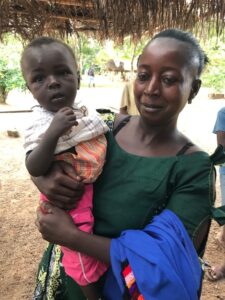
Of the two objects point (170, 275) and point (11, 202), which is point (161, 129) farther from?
point (11, 202)

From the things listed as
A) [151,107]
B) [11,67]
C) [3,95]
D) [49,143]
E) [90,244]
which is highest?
[151,107]

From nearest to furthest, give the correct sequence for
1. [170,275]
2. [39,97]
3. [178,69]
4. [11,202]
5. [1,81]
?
1. [170,275]
2. [178,69]
3. [39,97]
4. [11,202]
5. [1,81]

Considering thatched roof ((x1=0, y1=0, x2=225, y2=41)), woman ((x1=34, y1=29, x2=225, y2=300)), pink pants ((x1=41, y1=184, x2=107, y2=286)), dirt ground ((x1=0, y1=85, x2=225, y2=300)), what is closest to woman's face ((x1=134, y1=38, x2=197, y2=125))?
woman ((x1=34, y1=29, x2=225, y2=300))

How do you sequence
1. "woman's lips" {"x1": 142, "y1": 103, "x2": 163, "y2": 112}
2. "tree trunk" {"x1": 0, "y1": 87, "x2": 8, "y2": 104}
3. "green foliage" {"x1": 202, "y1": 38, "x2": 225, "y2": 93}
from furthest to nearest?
1. "green foliage" {"x1": 202, "y1": 38, "x2": 225, "y2": 93}
2. "tree trunk" {"x1": 0, "y1": 87, "x2": 8, "y2": 104}
3. "woman's lips" {"x1": 142, "y1": 103, "x2": 163, "y2": 112}

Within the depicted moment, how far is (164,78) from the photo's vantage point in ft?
3.26

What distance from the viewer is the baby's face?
119cm

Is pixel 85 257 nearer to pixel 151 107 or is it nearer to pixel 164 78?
pixel 151 107

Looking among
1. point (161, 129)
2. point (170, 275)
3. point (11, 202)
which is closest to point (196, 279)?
point (170, 275)

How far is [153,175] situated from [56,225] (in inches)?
14.7

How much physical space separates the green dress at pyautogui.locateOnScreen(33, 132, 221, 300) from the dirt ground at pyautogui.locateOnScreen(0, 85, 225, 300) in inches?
85.8

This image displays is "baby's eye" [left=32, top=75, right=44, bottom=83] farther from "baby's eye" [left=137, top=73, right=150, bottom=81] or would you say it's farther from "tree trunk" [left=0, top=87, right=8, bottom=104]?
"tree trunk" [left=0, top=87, right=8, bottom=104]

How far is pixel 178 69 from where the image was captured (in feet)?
3.24

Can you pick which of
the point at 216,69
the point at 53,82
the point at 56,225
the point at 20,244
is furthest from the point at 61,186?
the point at 216,69

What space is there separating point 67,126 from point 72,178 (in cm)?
19
